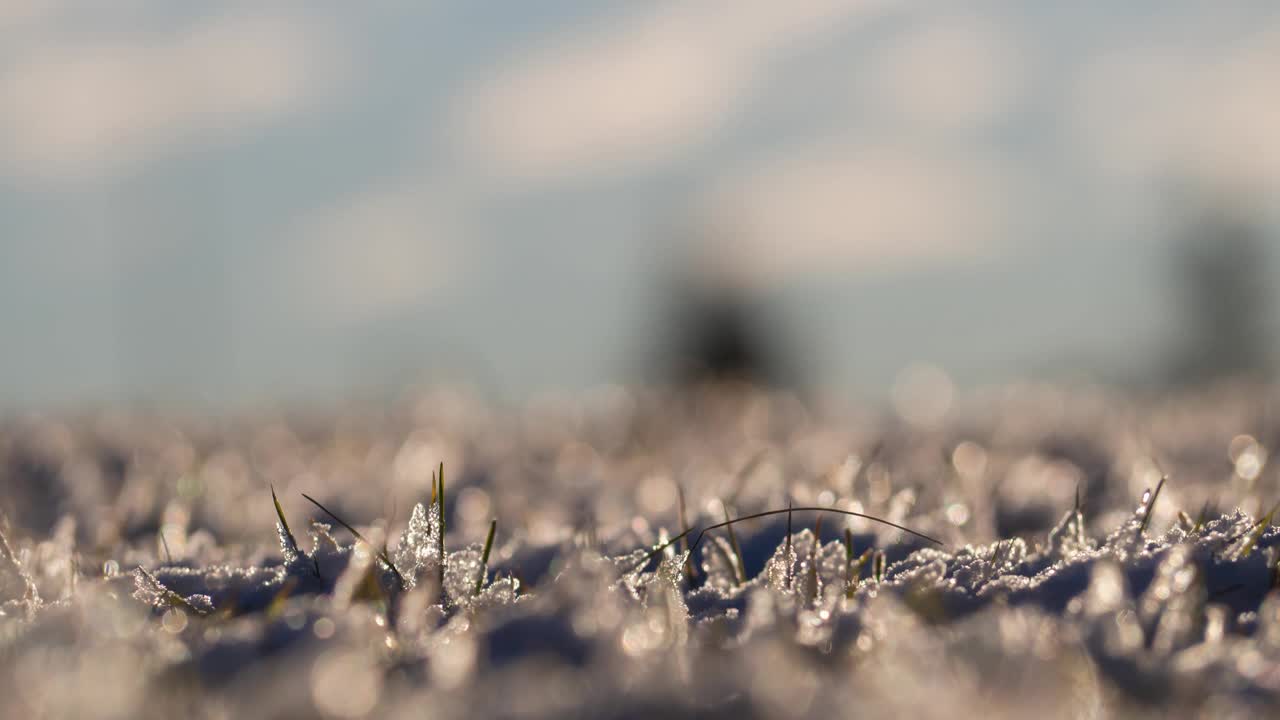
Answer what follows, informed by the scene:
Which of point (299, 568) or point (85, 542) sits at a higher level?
point (299, 568)

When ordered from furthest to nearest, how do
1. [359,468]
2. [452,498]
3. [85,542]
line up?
[359,468] → [452,498] → [85,542]

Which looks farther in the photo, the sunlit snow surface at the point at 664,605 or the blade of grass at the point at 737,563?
the blade of grass at the point at 737,563

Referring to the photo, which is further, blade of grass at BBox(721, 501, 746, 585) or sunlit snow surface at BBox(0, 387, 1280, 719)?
blade of grass at BBox(721, 501, 746, 585)

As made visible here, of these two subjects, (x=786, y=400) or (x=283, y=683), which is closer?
(x=283, y=683)

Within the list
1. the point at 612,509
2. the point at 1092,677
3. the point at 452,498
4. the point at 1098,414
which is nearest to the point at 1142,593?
the point at 1092,677

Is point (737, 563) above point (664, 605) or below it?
below

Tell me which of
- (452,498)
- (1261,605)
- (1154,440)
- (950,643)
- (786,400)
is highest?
(950,643)

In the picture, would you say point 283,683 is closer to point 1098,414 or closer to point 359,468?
point 359,468

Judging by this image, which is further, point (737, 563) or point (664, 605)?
point (737, 563)
